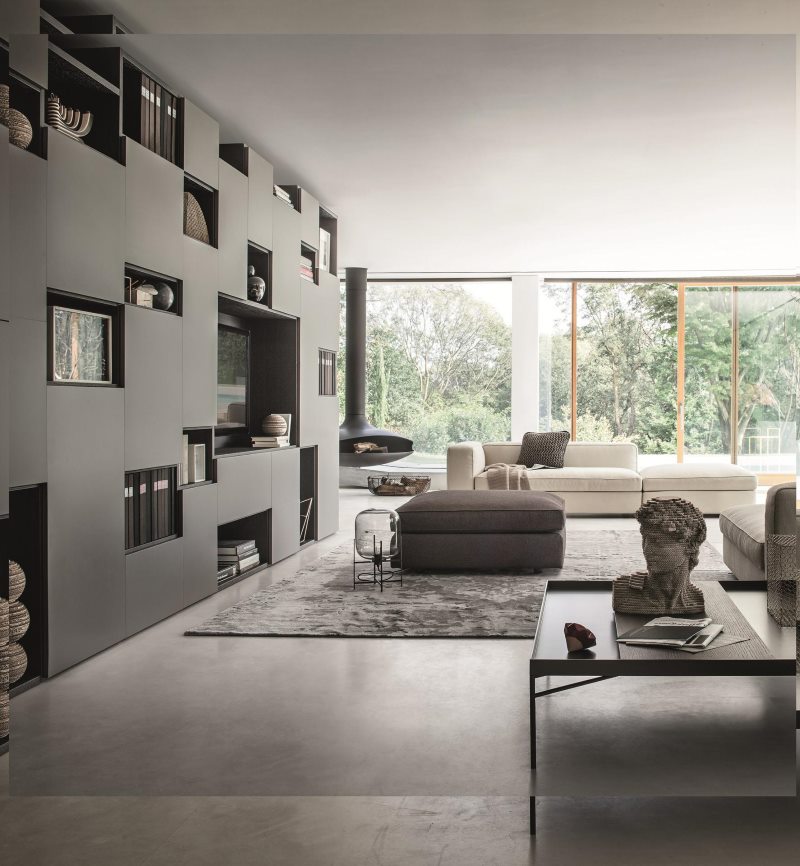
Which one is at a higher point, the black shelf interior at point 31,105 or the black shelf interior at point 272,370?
the black shelf interior at point 31,105

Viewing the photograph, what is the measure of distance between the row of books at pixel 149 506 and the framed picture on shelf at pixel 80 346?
0.49 metres

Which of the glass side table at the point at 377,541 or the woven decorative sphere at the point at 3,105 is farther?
the glass side table at the point at 377,541

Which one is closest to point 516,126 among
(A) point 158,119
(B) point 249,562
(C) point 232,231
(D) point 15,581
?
(C) point 232,231

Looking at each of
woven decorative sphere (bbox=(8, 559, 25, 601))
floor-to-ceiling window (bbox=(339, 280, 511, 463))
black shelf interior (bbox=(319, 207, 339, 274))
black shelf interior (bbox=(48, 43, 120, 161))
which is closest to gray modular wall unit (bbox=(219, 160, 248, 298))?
black shelf interior (bbox=(48, 43, 120, 161))

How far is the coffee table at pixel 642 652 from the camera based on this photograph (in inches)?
89.4

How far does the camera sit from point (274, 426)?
19.2 ft

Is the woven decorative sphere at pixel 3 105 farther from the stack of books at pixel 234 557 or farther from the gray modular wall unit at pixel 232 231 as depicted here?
the stack of books at pixel 234 557

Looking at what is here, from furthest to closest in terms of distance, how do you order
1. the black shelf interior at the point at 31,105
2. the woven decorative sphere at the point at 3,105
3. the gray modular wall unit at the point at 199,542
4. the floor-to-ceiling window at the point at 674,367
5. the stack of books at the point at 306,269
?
the floor-to-ceiling window at the point at 674,367 → the stack of books at the point at 306,269 → the gray modular wall unit at the point at 199,542 → the black shelf interior at the point at 31,105 → the woven decorative sphere at the point at 3,105

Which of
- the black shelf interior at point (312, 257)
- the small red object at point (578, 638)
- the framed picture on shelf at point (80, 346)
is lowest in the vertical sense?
the small red object at point (578, 638)

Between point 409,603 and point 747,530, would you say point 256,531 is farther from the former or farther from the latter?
point 747,530

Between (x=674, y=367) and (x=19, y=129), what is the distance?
9.38 m

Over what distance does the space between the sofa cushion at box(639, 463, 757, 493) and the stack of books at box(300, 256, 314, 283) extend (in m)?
3.36

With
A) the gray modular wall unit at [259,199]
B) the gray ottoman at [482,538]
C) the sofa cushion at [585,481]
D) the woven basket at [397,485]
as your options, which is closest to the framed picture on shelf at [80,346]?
the gray modular wall unit at [259,199]

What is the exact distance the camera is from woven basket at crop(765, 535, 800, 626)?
3.00 metres
